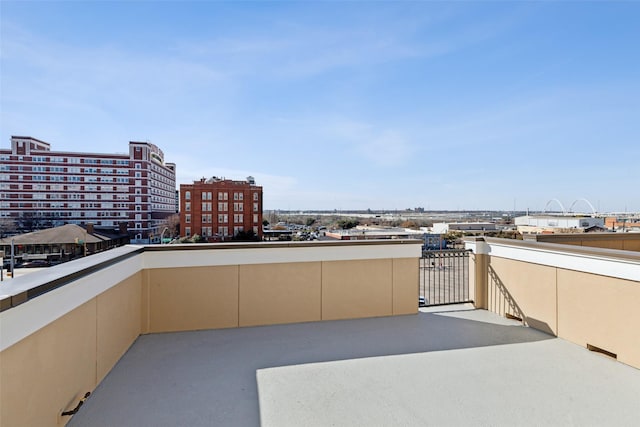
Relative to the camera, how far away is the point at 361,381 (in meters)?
2.54

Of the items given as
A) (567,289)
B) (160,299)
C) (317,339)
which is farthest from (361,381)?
(567,289)

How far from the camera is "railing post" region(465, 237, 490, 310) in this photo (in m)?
4.62

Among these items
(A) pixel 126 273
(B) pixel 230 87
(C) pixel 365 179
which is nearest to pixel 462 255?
(A) pixel 126 273

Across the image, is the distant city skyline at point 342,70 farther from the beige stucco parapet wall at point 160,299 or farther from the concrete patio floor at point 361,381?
the concrete patio floor at point 361,381

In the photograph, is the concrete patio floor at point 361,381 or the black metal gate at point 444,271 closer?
the concrete patio floor at point 361,381

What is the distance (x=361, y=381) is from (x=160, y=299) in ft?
7.95

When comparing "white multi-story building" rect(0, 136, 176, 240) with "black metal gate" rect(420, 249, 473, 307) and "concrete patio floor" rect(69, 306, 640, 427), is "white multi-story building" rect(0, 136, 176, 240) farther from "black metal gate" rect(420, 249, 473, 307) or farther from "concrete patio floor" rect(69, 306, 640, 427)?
"concrete patio floor" rect(69, 306, 640, 427)

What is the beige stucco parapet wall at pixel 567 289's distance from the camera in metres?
2.90

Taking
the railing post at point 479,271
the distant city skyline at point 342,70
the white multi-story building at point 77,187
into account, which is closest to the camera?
the railing post at point 479,271

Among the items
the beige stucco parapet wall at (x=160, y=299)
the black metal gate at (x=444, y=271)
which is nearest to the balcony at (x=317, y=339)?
the beige stucco parapet wall at (x=160, y=299)

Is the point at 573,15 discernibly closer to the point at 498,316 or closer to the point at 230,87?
the point at 498,316

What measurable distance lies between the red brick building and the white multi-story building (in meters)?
19.4

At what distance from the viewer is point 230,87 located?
402 inches

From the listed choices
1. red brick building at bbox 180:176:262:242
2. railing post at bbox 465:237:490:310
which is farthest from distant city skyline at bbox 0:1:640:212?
red brick building at bbox 180:176:262:242
